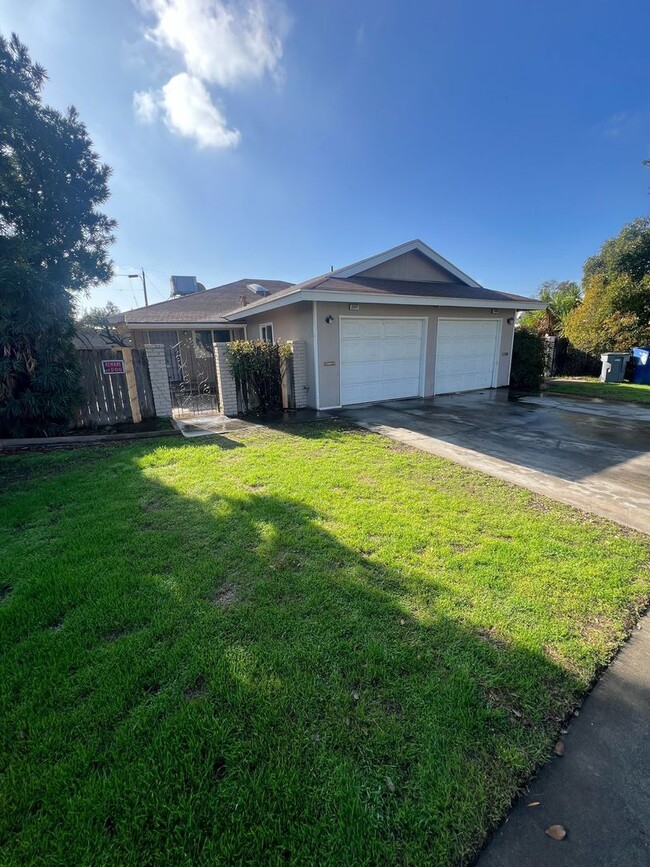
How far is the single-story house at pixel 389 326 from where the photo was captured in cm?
921

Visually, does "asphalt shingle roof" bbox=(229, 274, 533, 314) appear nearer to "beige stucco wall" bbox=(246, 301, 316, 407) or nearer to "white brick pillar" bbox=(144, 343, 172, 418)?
"beige stucco wall" bbox=(246, 301, 316, 407)

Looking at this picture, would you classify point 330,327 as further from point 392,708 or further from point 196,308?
point 196,308

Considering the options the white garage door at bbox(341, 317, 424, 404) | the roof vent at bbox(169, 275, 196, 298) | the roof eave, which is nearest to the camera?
the roof eave

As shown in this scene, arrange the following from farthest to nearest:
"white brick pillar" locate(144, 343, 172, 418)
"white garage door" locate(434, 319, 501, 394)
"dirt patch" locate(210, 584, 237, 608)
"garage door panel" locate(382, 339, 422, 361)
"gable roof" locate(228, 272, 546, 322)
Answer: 1. "white garage door" locate(434, 319, 501, 394)
2. "garage door panel" locate(382, 339, 422, 361)
3. "gable roof" locate(228, 272, 546, 322)
4. "white brick pillar" locate(144, 343, 172, 418)
5. "dirt patch" locate(210, 584, 237, 608)

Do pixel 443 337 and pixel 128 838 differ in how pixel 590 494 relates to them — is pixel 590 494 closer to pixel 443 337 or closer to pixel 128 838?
pixel 128 838

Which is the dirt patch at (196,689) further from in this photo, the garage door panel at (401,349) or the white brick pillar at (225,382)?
the garage door panel at (401,349)

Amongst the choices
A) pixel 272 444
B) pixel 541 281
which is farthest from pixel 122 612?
pixel 541 281

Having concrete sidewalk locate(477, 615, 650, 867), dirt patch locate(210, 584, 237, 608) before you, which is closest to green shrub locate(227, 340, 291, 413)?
dirt patch locate(210, 584, 237, 608)

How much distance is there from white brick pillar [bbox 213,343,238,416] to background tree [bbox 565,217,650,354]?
16898 mm

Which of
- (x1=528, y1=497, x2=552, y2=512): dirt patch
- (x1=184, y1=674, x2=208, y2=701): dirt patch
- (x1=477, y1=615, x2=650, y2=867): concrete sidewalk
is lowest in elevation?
(x1=477, y1=615, x2=650, y2=867): concrete sidewalk

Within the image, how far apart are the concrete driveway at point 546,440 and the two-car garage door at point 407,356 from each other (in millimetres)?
583

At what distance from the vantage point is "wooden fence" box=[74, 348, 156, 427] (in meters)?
7.31

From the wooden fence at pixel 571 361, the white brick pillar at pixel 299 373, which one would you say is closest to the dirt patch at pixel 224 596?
the white brick pillar at pixel 299 373

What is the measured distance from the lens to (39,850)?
1236mm
